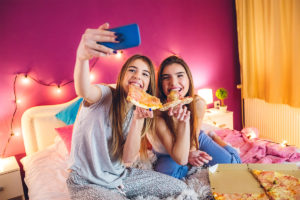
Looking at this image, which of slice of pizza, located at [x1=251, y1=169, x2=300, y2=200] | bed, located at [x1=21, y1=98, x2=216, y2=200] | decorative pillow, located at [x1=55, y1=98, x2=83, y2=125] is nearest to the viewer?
slice of pizza, located at [x1=251, y1=169, x2=300, y2=200]

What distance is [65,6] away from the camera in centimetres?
260

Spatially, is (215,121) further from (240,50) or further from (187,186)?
(187,186)

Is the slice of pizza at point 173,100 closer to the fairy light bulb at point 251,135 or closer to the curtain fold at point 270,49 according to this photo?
the fairy light bulb at point 251,135

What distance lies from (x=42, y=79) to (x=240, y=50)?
3.20m

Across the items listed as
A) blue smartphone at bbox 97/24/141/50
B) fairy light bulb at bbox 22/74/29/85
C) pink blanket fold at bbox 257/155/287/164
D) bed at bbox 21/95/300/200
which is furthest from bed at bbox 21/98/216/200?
blue smartphone at bbox 97/24/141/50

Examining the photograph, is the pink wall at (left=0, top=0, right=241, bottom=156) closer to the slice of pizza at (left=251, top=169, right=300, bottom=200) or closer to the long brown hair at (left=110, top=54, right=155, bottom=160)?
the long brown hair at (left=110, top=54, right=155, bottom=160)

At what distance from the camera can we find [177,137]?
1.53 meters

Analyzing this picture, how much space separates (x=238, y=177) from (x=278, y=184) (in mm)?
203

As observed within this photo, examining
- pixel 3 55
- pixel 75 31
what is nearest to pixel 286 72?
pixel 75 31

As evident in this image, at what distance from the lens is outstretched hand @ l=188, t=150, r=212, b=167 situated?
1.60 m

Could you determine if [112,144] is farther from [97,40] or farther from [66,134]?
[66,134]

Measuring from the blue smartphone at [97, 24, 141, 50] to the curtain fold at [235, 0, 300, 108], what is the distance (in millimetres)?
2924

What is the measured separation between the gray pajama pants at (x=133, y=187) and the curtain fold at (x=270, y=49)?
259cm

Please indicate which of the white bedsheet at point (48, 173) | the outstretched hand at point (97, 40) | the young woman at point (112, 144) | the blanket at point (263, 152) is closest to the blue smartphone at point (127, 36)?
the outstretched hand at point (97, 40)
